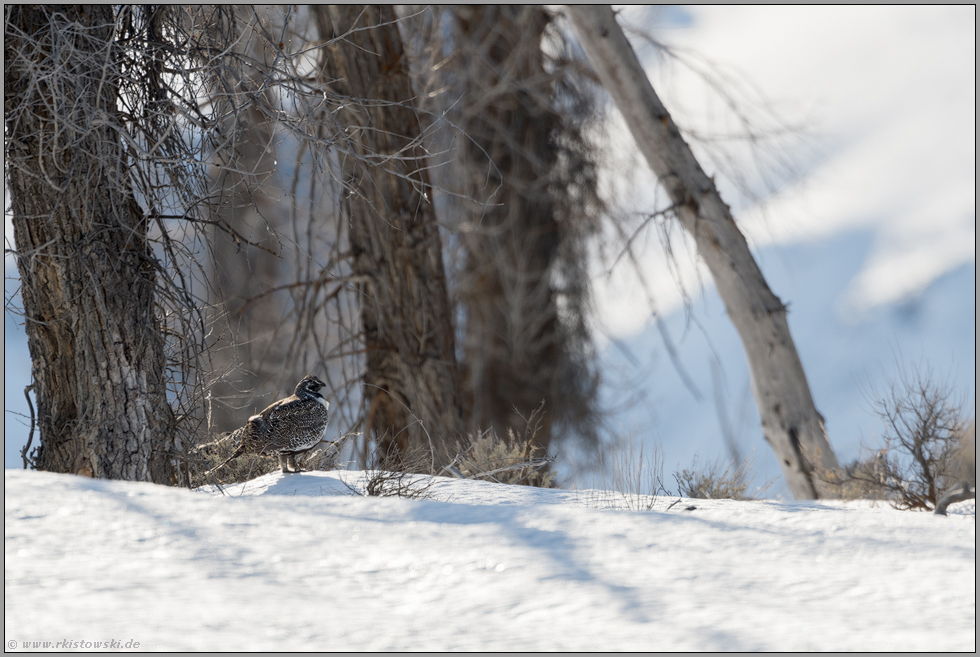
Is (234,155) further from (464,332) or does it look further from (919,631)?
(464,332)

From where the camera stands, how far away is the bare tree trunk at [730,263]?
7113 millimetres

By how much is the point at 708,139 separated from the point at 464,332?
5.27m

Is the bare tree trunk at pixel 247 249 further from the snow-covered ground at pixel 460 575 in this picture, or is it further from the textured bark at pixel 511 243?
the textured bark at pixel 511 243

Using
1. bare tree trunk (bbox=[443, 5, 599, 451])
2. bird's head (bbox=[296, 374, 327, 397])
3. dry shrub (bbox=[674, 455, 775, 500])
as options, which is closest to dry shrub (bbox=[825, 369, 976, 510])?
dry shrub (bbox=[674, 455, 775, 500])

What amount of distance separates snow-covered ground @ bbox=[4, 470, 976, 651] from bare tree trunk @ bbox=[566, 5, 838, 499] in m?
3.67

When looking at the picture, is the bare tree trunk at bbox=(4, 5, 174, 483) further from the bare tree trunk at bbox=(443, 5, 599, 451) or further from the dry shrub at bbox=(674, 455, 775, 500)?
the bare tree trunk at bbox=(443, 5, 599, 451)

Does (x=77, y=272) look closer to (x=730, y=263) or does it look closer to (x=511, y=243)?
(x=730, y=263)

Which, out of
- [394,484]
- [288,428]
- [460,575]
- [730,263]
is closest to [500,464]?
[394,484]

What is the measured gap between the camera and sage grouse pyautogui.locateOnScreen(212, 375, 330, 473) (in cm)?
430

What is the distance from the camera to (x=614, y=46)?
7.30 metres

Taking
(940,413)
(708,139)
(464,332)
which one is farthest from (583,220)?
(940,413)

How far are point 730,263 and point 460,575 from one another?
5.17m

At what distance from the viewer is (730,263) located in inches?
281

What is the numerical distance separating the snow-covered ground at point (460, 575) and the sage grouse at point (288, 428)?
85 centimetres
